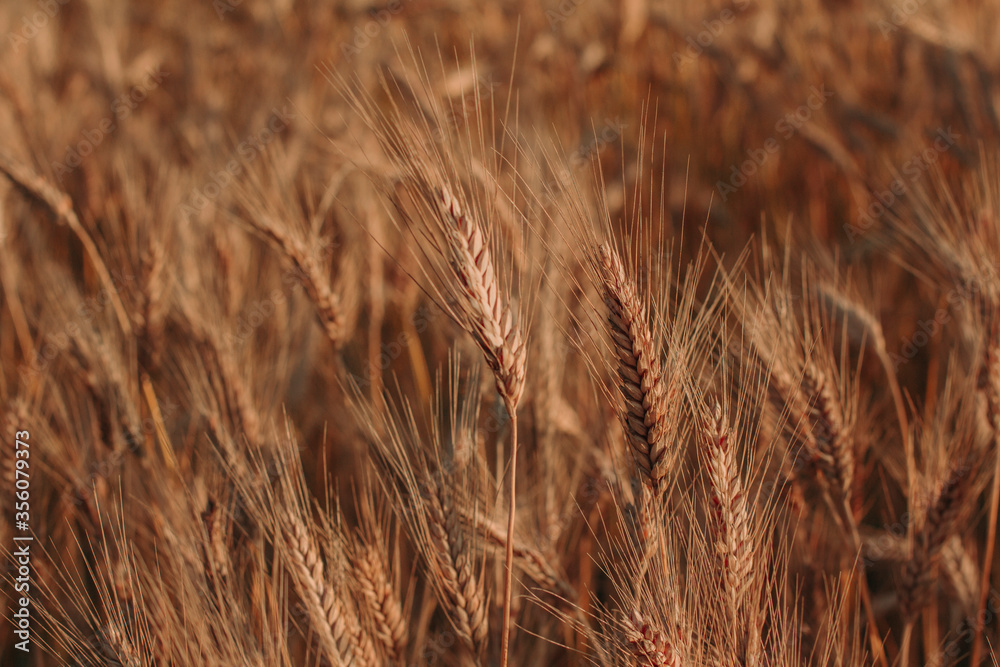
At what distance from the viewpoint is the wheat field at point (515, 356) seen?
952 millimetres

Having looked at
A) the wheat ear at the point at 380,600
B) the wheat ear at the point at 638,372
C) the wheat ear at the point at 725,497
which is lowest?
the wheat ear at the point at 380,600

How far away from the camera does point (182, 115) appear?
3.26 metres

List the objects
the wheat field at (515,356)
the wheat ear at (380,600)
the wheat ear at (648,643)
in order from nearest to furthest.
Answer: the wheat ear at (648,643) < the wheat field at (515,356) < the wheat ear at (380,600)

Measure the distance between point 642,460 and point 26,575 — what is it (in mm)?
1176

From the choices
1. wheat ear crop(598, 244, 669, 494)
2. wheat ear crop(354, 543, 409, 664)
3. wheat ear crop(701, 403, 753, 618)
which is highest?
wheat ear crop(598, 244, 669, 494)

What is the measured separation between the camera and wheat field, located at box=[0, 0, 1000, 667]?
952 millimetres

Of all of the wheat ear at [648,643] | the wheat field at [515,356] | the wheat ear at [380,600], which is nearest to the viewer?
the wheat ear at [648,643]

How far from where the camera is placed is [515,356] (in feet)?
3.01

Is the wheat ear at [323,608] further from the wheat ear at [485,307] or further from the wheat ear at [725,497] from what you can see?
the wheat ear at [725,497]

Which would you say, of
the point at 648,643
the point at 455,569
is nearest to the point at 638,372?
the point at 648,643

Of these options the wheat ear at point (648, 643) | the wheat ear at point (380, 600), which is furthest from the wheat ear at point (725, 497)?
the wheat ear at point (380, 600)

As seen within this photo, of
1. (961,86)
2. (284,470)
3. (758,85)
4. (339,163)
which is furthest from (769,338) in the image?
(758,85)

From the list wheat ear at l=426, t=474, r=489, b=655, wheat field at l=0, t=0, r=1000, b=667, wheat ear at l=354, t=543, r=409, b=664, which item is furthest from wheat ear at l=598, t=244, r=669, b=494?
wheat ear at l=354, t=543, r=409, b=664

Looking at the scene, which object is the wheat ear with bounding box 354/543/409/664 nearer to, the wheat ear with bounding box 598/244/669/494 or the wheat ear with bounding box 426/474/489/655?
the wheat ear with bounding box 426/474/489/655
